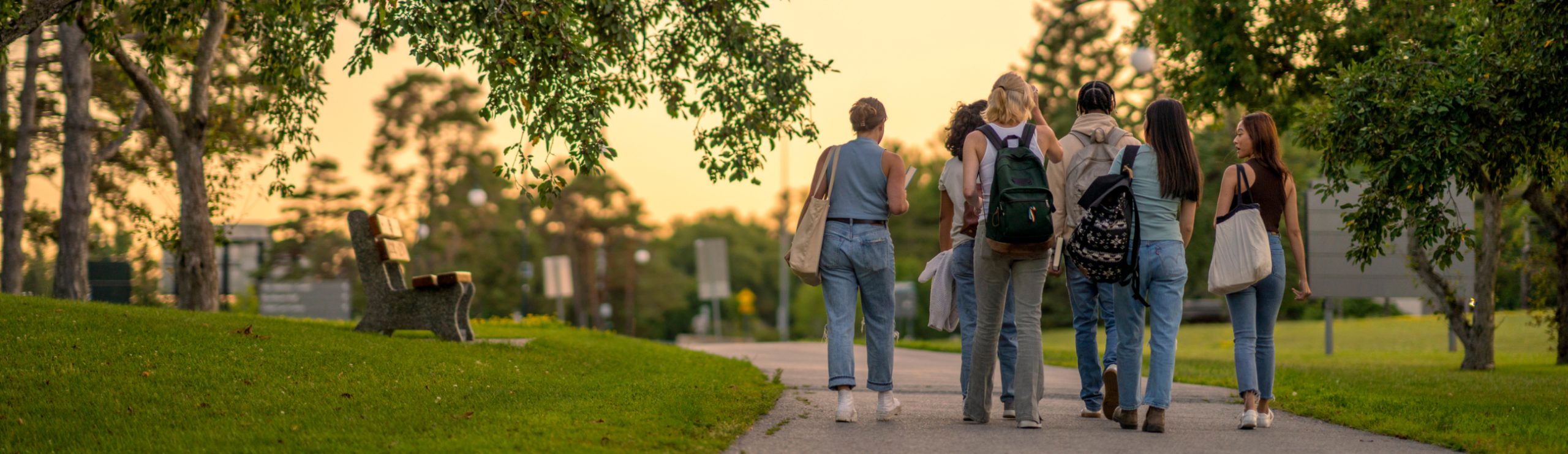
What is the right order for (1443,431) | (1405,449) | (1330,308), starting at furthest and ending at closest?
(1330,308)
(1443,431)
(1405,449)

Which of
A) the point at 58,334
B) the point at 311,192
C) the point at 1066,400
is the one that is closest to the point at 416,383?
the point at 58,334

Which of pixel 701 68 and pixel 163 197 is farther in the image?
pixel 163 197

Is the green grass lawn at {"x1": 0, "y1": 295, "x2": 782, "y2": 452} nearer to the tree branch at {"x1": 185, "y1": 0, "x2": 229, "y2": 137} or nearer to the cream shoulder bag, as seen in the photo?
the cream shoulder bag

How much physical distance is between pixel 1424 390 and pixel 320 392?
831 centimetres

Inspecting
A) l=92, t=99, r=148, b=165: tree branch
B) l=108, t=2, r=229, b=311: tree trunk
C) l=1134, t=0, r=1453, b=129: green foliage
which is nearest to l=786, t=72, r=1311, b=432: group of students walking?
l=1134, t=0, r=1453, b=129: green foliage

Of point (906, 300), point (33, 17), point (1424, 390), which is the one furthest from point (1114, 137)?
point (906, 300)

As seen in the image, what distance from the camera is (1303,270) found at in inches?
276

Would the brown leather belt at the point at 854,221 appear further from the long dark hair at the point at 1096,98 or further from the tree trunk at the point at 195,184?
the tree trunk at the point at 195,184

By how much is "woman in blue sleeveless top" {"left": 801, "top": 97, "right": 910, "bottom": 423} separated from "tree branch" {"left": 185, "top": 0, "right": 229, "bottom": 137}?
10727mm

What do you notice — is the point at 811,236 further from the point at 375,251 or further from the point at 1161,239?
the point at 375,251

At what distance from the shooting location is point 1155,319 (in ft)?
21.9

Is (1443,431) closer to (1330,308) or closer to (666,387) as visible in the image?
(666,387)

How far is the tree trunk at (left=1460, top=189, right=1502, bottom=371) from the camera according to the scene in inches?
645

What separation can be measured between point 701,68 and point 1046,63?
4310cm
